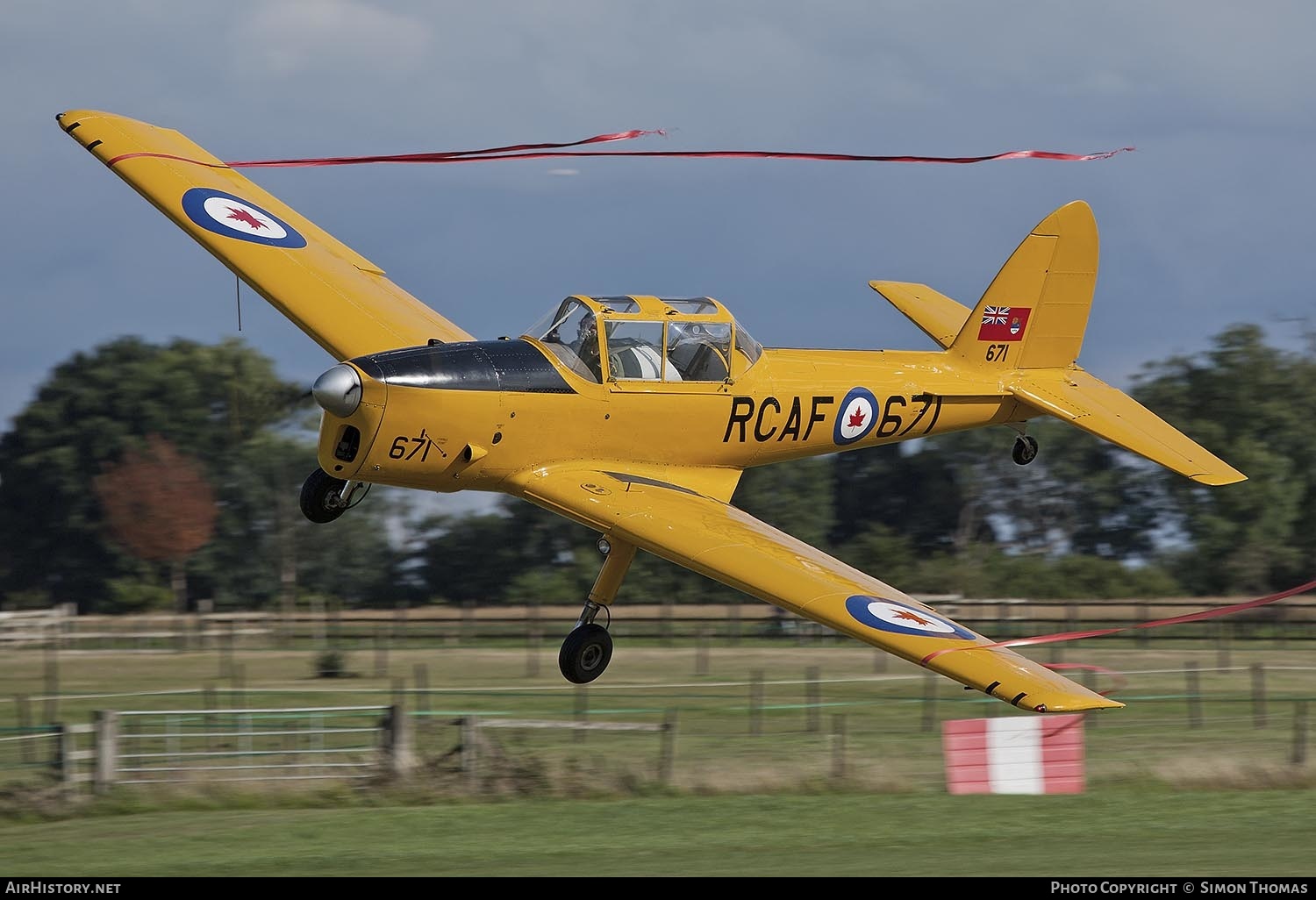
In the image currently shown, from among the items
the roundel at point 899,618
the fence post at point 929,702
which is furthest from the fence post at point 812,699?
the roundel at point 899,618

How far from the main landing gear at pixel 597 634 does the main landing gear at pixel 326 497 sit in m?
2.89

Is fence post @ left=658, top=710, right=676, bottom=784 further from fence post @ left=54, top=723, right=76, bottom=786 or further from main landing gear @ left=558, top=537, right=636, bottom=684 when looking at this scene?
fence post @ left=54, top=723, right=76, bottom=786

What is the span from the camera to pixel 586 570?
56.4 m

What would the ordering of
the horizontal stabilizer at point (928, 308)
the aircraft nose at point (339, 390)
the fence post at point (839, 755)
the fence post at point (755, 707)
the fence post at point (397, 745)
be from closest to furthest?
1. the aircraft nose at point (339, 390)
2. the horizontal stabilizer at point (928, 308)
3. the fence post at point (397, 745)
4. the fence post at point (839, 755)
5. the fence post at point (755, 707)

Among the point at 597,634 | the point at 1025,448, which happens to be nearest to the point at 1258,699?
the point at 1025,448

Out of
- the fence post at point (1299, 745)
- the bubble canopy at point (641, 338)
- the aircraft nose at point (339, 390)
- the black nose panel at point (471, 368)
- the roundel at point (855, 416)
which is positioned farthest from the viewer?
the fence post at point (1299, 745)

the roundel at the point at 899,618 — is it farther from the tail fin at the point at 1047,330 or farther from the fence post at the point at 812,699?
the fence post at the point at 812,699

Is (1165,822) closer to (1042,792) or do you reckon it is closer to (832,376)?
(1042,792)

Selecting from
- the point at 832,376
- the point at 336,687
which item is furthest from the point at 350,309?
the point at 336,687

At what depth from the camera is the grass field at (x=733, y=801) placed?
20.1 meters

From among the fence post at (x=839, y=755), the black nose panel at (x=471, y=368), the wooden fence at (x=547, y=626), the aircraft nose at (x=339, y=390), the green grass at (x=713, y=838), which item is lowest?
the green grass at (x=713, y=838)

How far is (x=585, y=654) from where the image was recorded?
17.7 metres
